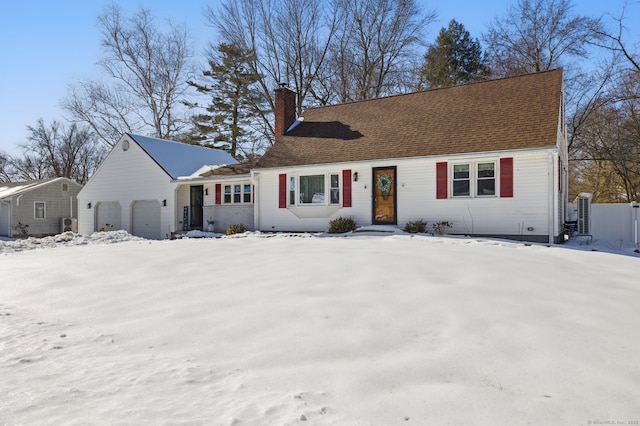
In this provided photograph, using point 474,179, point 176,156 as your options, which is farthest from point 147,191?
point 474,179

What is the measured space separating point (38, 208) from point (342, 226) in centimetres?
2340

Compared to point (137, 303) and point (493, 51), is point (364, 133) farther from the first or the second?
point (493, 51)

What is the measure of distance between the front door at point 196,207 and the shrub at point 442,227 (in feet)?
37.2

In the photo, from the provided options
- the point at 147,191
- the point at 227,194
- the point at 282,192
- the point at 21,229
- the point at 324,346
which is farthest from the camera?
the point at 21,229

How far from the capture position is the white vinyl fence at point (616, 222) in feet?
44.7

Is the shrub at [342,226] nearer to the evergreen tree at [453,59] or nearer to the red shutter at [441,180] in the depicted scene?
the red shutter at [441,180]

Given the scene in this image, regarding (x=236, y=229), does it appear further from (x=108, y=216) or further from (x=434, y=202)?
(x=108, y=216)

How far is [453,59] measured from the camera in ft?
97.8

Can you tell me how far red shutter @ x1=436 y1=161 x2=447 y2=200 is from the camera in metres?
13.4

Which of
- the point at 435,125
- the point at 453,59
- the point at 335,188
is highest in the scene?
the point at 453,59

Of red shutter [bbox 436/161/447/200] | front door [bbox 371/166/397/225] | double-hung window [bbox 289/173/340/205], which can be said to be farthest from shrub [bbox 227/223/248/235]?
red shutter [bbox 436/161/447/200]

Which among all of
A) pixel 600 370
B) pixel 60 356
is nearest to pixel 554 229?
pixel 600 370

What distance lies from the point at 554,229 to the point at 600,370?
1044cm

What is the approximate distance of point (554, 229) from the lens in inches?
476
